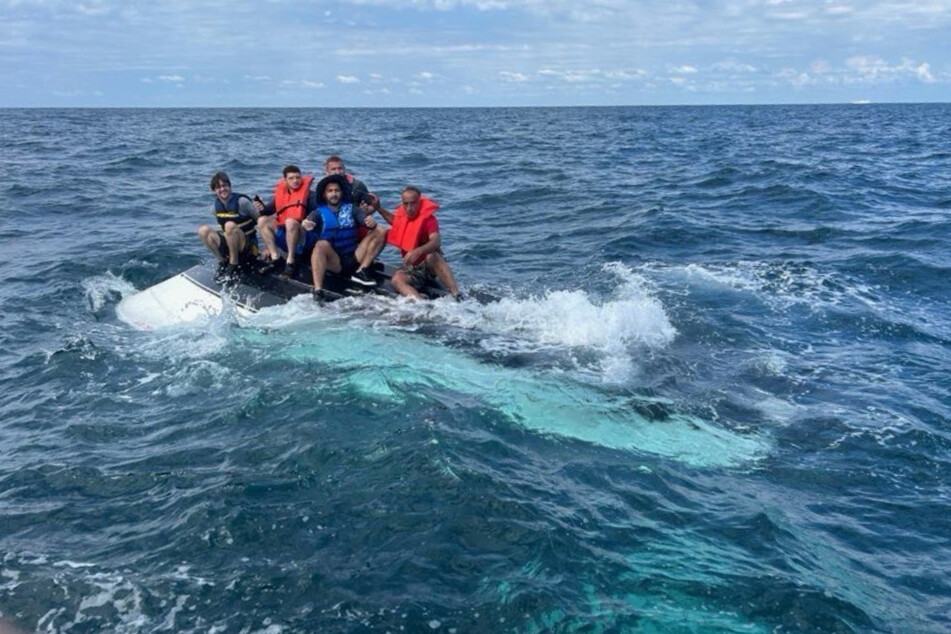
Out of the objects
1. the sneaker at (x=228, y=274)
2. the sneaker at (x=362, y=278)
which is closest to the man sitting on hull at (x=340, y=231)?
the sneaker at (x=362, y=278)

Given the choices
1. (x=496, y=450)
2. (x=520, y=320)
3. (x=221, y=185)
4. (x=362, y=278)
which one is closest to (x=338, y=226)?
(x=362, y=278)

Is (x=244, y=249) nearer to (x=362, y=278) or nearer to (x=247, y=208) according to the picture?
(x=247, y=208)

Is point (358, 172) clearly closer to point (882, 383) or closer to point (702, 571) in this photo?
point (882, 383)

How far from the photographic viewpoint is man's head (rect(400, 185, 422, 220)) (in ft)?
36.4

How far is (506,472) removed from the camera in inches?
280

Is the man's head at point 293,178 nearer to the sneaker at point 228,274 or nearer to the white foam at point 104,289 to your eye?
the sneaker at point 228,274

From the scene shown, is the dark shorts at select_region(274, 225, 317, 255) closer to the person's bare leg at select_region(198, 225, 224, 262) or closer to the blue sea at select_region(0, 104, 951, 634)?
the person's bare leg at select_region(198, 225, 224, 262)

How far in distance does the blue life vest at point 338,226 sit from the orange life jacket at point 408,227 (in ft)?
1.84

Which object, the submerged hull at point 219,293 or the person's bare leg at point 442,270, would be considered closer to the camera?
the submerged hull at point 219,293

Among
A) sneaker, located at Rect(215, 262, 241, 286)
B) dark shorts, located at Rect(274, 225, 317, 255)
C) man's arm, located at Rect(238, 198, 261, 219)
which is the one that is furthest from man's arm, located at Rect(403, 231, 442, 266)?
sneaker, located at Rect(215, 262, 241, 286)

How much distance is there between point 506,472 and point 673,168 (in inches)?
1043

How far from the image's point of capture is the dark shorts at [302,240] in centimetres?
1163

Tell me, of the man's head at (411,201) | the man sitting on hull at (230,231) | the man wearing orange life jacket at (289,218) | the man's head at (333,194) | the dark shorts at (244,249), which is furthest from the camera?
the dark shorts at (244,249)

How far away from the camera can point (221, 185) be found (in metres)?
11.5
